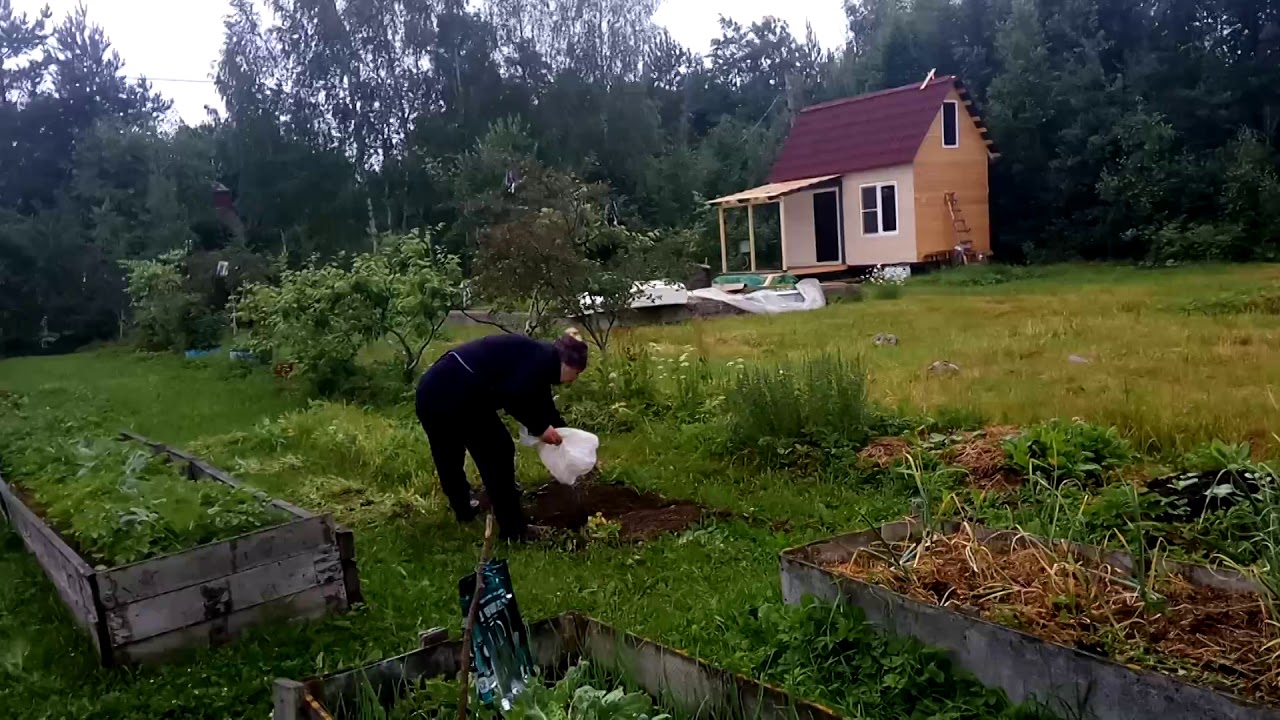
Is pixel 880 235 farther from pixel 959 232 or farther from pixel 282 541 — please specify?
pixel 282 541

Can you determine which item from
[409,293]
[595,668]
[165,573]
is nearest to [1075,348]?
[409,293]

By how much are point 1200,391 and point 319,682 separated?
7.20 meters

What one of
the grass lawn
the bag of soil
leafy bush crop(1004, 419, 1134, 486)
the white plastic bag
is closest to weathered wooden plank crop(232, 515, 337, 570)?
the grass lawn

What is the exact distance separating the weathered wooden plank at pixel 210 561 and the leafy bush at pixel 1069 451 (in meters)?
3.88

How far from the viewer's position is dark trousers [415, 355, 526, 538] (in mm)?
5676

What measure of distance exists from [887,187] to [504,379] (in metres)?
22.7

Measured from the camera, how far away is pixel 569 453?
5.66m

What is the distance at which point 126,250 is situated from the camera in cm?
3106

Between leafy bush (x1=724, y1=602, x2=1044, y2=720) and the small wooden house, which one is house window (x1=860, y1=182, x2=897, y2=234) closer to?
the small wooden house

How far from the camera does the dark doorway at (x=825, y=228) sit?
28.6 m

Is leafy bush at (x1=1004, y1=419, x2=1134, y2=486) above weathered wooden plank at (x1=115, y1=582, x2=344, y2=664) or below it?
above

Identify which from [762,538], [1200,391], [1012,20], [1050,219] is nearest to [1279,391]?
[1200,391]

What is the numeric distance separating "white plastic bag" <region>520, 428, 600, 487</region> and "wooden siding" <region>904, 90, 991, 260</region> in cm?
2195

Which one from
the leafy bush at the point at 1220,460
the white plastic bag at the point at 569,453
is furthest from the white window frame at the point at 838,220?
the white plastic bag at the point at 569,453
